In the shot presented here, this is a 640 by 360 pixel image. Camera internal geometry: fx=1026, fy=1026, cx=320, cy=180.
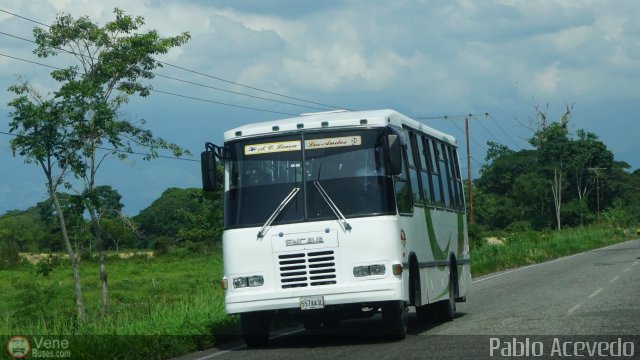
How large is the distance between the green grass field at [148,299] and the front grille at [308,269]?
5.81 ft

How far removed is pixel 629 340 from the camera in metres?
12.2

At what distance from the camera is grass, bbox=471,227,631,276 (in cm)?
3742

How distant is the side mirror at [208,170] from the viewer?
13930 mm

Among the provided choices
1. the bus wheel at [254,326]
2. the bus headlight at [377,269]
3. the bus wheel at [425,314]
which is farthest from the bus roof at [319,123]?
the bus wheel at [425,314]

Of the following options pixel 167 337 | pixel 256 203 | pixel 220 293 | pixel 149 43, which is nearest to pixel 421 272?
pixel 256 203

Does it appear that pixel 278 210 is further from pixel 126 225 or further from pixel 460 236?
pixel 126 225

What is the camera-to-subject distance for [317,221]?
13.7m

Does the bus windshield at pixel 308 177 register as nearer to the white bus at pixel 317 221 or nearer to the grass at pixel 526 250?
the white bus at pixel 317 221

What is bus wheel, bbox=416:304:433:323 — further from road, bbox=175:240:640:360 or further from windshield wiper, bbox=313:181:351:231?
windshield wiper, bbox=313:181:351:231

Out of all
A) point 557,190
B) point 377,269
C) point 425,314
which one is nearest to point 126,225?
point 425,314

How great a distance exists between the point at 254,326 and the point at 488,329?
337cm

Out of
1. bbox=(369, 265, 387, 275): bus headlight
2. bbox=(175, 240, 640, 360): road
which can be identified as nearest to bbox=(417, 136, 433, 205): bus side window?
bbox=(175, 240, 640, 360): road

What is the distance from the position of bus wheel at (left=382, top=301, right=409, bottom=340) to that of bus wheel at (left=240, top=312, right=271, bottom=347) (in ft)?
5.30

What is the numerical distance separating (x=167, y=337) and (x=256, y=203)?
7.08 feet
